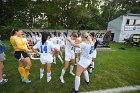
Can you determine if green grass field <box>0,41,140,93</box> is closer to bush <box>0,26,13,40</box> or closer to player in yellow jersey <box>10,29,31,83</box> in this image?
player in yellow jersey <box>10,29,31,83</box>

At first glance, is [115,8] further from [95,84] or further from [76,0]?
[95,84]

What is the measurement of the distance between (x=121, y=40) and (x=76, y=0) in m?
12.5

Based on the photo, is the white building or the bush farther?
the white building

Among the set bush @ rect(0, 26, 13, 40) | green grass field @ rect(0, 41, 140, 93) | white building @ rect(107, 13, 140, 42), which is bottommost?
Answer: green grass field @ rect(0, 41, 140, 93)

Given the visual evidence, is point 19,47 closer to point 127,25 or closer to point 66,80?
point 66,80

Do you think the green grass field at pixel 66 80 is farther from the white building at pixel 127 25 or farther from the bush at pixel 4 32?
the white building at pixel 127 25

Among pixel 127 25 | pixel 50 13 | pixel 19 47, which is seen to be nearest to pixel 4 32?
pixel 50 13

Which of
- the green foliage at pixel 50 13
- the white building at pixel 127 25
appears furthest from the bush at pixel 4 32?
the white building at pixel 127 25

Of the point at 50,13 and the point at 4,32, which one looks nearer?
the point at 4,32

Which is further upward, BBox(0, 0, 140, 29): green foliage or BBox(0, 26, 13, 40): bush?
BBox(0, 0, 140, 29): green foliage

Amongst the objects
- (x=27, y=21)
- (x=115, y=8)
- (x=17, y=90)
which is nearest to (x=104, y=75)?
(x=17, y=90)

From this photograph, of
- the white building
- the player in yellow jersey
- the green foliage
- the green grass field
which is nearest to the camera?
the player in yellow jersey

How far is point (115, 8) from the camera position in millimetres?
49719

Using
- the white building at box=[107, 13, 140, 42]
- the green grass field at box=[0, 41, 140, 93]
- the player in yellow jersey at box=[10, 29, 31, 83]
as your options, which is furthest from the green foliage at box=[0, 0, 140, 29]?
the player in yellow jersey at box=[10, 29, 31, 83]
